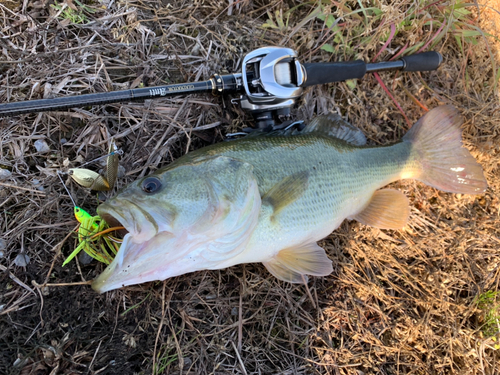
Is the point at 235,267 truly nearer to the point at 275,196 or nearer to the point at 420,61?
the point at 275,196

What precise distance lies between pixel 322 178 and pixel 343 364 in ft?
4.85

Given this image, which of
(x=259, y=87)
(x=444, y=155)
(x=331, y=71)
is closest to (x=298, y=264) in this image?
(x=259, y=87)

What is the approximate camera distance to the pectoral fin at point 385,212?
2416mm

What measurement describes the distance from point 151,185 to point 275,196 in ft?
2.40

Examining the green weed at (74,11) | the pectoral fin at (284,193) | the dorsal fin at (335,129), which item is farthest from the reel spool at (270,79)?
the green weed at (74,11)

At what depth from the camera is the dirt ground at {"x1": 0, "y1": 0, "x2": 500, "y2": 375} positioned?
2070 millimetres

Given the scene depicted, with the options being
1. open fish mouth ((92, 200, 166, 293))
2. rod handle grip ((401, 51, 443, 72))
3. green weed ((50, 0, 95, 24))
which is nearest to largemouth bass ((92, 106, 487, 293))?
open fish mouth ((92, 200, 166, 293))

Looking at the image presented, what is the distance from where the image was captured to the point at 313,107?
2646 mm

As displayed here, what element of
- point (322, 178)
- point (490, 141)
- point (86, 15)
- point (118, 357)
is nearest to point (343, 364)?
point (322, 178)

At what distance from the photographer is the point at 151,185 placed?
1.70m

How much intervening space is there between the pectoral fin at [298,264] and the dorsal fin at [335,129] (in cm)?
86

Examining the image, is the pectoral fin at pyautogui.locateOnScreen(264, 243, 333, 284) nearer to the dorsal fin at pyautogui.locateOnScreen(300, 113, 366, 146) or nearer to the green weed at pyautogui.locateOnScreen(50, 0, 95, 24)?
the dorsal fin at pyautogui.locateOnScreen(300, 113, 366, 146)

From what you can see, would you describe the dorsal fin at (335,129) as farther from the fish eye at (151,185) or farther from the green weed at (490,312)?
the green weed at (490,312)

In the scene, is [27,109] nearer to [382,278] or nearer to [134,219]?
[134,219]
